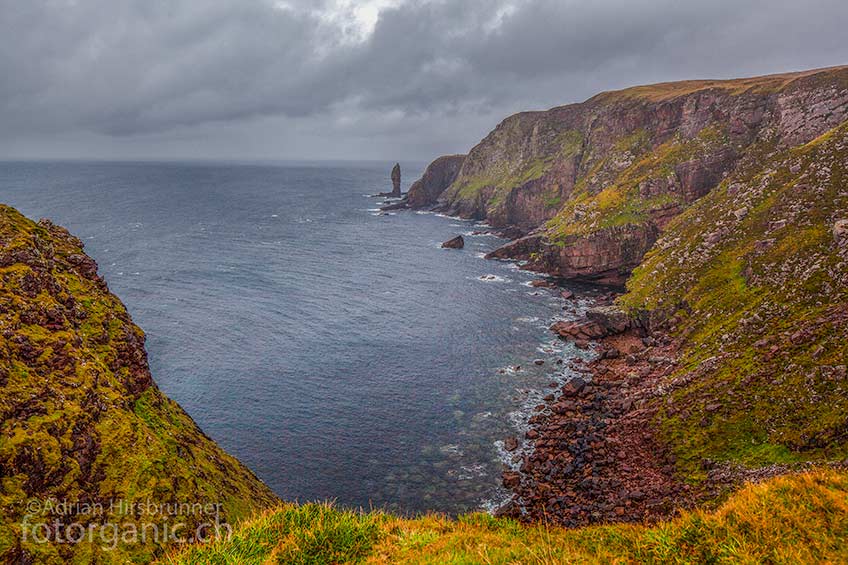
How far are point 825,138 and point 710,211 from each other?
60.8 feet

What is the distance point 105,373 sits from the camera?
2517 cm

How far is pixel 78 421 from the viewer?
21.1 meters

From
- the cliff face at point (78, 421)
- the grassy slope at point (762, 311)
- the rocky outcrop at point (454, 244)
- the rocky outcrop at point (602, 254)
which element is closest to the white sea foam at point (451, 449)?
the grassy slope at point (762, 311)

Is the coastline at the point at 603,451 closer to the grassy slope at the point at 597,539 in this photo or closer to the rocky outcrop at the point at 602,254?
the grassy slope at the point at 597,539

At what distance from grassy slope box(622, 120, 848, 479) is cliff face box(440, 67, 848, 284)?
423 inches

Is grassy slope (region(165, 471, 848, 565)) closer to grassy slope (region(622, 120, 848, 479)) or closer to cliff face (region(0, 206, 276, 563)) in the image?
cliff face (region(0, 206, 276, 563))

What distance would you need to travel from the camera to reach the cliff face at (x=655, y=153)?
3393 inches

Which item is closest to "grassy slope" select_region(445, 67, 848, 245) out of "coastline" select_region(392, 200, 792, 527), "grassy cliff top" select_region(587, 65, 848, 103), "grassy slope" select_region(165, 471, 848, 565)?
"grassy cliff top" select_region(587, 65, 848, 103)

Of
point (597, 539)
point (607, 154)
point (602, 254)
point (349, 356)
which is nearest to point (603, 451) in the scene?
point (597, 539)

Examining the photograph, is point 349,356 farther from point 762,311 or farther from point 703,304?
point 762,311

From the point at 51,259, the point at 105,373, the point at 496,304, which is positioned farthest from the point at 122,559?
the point at 496,304

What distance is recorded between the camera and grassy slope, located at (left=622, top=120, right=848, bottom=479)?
36.4m

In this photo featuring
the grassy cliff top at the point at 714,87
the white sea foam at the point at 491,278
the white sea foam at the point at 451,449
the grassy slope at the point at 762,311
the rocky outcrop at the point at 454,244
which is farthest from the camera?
the rocky outcrop at the point at 454,244

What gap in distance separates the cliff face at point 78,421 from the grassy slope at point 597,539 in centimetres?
1202
